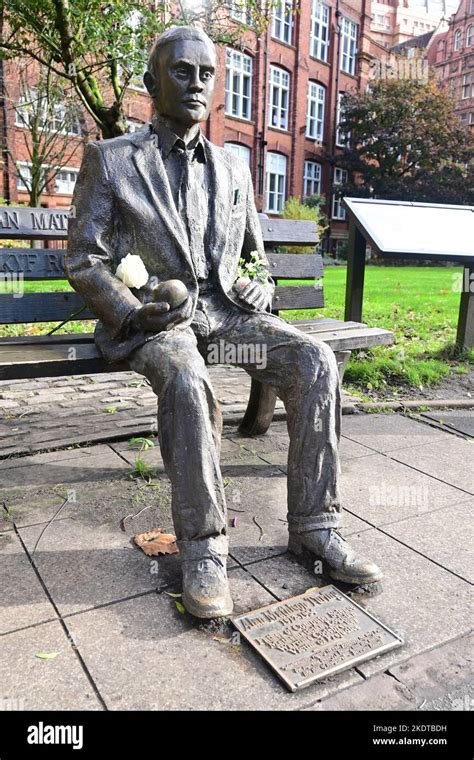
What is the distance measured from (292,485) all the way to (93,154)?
1744 millimetres

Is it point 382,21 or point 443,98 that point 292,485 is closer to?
point 443,98

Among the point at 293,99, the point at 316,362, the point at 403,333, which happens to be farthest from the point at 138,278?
the point at 293,99

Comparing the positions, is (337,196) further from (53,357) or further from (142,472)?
(53,357)

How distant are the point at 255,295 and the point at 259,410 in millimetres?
1096

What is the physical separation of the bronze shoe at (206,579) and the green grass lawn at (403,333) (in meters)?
3.39

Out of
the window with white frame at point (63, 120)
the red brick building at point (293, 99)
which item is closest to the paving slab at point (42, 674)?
the window with white frame at point (63, 120)

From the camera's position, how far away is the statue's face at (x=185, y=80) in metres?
2.75

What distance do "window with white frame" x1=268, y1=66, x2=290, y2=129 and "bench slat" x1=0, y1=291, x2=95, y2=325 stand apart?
91.7 feet

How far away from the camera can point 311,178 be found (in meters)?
32.7

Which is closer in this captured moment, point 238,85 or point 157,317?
point 157,317

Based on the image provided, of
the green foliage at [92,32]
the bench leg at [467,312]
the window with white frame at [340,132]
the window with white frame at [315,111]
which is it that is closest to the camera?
the bench leg at [467,312]

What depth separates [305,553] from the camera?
8.54ft

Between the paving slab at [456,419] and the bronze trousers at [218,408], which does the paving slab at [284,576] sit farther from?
the paving slab at [456,419]

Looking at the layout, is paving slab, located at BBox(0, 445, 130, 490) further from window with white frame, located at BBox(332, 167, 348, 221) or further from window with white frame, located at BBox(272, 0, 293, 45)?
window with white frame, located at BBox(332, 167, 348, 221)
